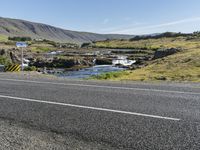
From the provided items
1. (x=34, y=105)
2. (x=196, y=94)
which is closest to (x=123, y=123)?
(x=34, y=105)

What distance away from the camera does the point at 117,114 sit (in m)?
8.41

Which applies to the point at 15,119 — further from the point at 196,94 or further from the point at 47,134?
the point at 196,94

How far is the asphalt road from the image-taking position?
6426 millimetres

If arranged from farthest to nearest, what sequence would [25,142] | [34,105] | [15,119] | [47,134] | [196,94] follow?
[196,94] < [34,105] < [15,119] < [47,134] < [25,142]

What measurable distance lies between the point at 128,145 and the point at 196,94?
6.20 metres

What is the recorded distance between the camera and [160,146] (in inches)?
233

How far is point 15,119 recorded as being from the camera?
330 inches

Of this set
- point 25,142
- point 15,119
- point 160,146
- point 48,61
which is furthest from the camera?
point 48,61

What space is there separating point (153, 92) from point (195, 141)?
6.18 metres

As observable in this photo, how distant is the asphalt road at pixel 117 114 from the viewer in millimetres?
6426

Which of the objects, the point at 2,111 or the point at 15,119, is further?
the point at 2,111

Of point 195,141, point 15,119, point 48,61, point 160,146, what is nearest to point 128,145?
point 160,146

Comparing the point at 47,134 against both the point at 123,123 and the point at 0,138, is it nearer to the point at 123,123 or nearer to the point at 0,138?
the point at 0,138

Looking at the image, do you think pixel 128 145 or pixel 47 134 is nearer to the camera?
pixel 128 145
